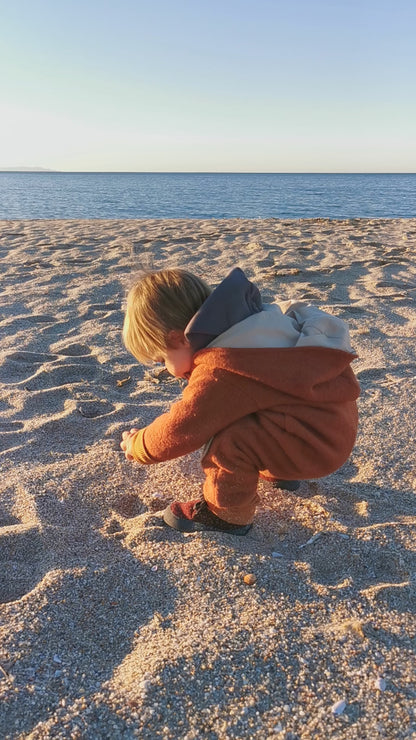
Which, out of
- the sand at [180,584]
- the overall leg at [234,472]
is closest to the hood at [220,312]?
the overall leg at [234,472]

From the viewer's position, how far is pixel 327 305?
4766 mm

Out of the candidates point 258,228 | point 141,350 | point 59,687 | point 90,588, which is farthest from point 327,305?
point 258,228

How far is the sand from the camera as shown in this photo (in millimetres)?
1304

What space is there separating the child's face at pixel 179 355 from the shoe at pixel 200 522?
525 millimetres

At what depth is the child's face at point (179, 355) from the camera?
1.88 meters

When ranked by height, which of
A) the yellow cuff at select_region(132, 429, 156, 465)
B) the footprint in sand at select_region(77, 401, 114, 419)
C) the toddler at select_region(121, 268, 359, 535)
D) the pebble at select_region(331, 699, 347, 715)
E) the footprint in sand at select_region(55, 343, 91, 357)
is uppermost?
the toddler at select_region(121, 268, 359, 535)

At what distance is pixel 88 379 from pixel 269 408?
1867mm

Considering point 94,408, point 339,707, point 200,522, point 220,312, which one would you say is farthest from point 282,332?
point 94,408

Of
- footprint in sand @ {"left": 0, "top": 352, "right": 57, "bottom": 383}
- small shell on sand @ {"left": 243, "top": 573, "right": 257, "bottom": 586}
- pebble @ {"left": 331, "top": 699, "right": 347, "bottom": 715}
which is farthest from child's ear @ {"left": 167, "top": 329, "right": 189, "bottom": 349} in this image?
footprint in sand @ {"left": 0, "top": 352, "right": 57, "bottom": 383}

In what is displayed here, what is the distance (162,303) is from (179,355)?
193 mm

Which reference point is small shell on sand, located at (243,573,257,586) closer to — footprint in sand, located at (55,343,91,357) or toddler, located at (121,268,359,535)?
toddler, located at (121,268,359,535)

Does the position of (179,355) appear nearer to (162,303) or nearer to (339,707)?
(162,303)

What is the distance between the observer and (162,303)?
1845 millimetres

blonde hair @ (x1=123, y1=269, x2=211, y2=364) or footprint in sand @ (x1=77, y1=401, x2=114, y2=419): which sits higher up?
blonde hair @ (x1=123, y1=269, x2=211, y2=364)
